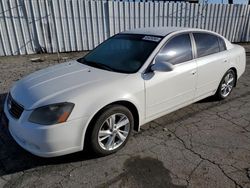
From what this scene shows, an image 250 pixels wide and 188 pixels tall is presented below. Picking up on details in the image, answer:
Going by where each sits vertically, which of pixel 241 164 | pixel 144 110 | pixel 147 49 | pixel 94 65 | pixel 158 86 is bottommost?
pixel 241 164

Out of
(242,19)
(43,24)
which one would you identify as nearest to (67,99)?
(43,24)

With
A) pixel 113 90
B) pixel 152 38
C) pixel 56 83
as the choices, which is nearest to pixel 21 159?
pixel 56 83

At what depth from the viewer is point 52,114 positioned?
Result: 94.6 inches

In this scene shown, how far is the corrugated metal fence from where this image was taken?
25.7 ft

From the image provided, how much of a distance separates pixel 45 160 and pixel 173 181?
1605 mm

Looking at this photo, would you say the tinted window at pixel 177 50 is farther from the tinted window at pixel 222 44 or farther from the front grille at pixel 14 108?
the front grille at pixel 14 108

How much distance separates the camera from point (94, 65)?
11.1 feet

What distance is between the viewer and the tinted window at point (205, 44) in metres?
3.84

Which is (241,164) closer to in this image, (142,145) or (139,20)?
(142,145)

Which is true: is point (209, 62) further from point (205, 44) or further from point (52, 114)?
point (52, 114)

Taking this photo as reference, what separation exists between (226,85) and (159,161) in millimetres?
2735

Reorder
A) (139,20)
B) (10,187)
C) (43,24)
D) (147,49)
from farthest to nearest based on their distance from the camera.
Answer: (139,20), (43,24), (147,49), (10,187)

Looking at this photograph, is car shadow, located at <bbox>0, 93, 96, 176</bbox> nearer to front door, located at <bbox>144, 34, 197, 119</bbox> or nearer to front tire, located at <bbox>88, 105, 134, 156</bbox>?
front tire, located at <bbox>88, 105, 134, 156</bbox>

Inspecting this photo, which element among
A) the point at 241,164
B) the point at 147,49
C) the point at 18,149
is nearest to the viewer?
the point at 241,164
